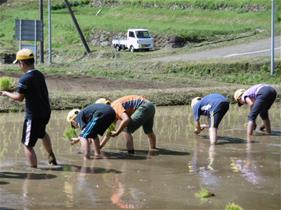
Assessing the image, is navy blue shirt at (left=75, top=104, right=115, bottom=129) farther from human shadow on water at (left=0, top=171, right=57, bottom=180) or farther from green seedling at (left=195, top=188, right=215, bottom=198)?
green seedling at (left=195, top=188, right=215, bottom=198)

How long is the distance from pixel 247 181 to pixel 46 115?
2.86 meters

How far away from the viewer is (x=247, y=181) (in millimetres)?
9117

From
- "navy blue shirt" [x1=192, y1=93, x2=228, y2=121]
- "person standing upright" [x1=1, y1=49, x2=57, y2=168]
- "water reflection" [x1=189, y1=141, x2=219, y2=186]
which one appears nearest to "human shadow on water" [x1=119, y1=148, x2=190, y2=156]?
"water reflection" [x1=189, y1=141, x2=219, y2=186]

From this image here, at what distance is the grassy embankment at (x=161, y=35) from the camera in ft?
82.4

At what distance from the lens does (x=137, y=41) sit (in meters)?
45.3

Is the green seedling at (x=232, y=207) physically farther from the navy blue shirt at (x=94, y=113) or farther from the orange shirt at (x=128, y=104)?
the orange shirt at (x=128, y=104)

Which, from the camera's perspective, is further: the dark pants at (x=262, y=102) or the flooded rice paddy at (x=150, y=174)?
the dark pants at (x=262, y=102)

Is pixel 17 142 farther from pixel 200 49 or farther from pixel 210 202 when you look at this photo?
pixel 200 49

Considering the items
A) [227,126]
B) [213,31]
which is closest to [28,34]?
[213,31]

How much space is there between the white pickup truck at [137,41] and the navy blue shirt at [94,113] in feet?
113

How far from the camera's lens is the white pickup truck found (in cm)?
4525

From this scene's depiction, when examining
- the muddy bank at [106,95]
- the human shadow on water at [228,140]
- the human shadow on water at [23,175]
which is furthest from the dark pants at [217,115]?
the muddy bank at [106,95]

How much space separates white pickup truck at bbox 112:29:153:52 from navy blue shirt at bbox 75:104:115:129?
1351 inches

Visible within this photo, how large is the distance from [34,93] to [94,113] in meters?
1.22
